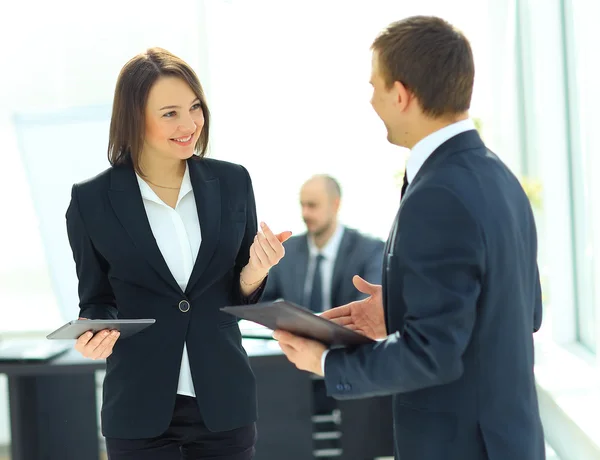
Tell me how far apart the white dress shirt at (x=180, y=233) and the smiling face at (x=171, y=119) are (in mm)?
107

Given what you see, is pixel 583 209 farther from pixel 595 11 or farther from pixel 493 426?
pixel 493 426

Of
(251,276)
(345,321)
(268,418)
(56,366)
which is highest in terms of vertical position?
(251,276)

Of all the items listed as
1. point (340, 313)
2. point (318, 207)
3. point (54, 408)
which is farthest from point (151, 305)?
point (318, 207)

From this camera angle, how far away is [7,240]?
5.51m

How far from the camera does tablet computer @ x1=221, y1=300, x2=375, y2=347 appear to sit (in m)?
1.49

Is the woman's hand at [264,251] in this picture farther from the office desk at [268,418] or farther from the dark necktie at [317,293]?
the dark necktie at [317,293]

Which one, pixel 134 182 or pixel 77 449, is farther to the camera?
pixel 77 449

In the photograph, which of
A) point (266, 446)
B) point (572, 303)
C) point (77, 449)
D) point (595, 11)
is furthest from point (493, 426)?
point (572, 303)

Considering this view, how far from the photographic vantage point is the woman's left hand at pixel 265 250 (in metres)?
2.02

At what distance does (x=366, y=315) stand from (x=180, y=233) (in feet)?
1.75

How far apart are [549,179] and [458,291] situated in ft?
10.1

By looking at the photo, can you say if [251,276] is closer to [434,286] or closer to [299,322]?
[299,322]

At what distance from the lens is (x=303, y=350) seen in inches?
65.0

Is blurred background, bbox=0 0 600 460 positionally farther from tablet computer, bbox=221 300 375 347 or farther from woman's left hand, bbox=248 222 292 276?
tablet computer, bbox=221 300 375 347
